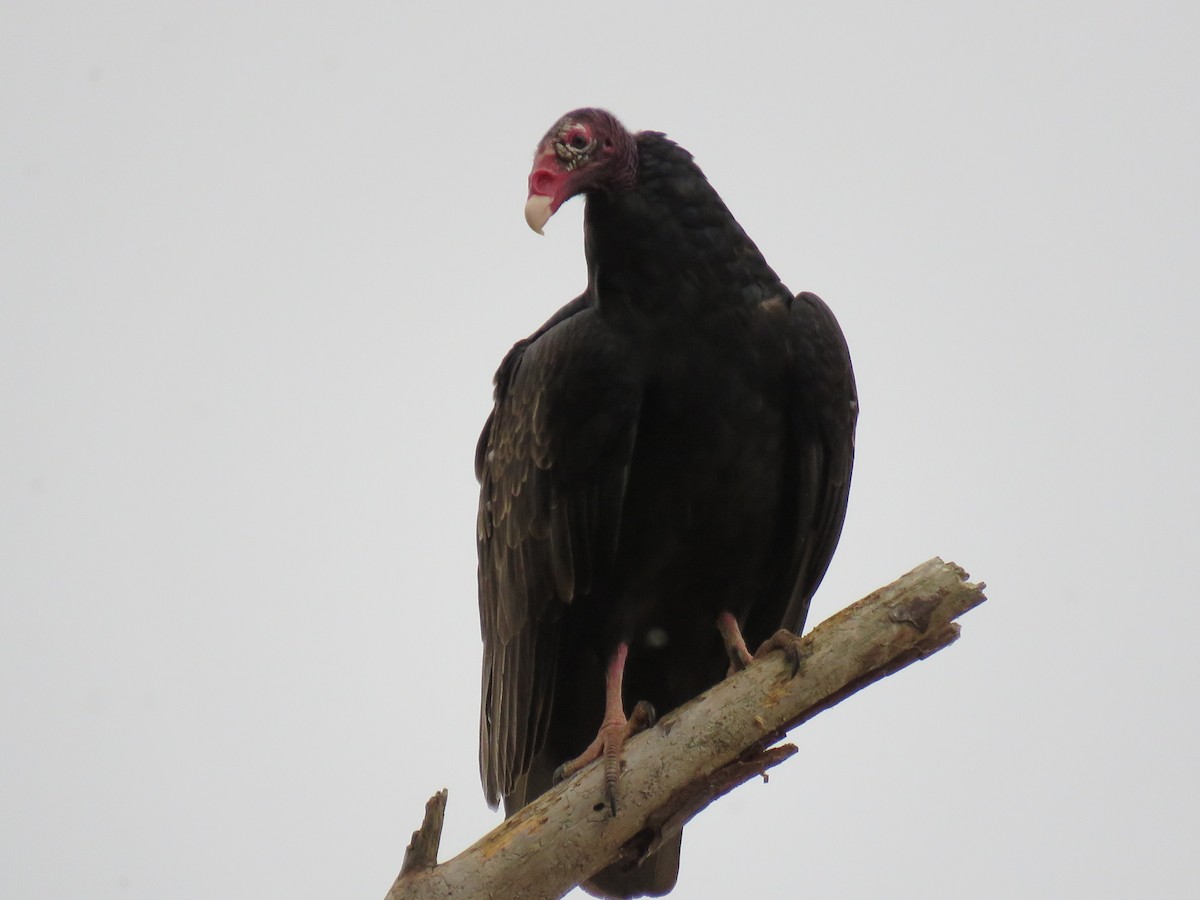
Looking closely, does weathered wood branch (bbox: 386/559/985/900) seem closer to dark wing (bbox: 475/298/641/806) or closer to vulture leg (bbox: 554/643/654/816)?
vulture leg (bbox: 554/643/654/816)

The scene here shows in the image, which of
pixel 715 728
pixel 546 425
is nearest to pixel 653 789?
pixel 715 728

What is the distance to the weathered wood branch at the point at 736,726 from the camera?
350 centimetres

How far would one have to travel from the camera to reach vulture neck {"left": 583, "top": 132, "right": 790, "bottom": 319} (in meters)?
4.16

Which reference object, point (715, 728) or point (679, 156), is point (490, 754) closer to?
point (715, 728)

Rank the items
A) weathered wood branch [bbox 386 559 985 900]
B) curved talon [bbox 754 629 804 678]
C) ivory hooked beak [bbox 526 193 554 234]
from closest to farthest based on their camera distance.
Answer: weathered wood branch [bbox 386 559 985 900], curved talon [bbox 754 629 804 678], ivory hooked beak [bbox 526 193 554 234]

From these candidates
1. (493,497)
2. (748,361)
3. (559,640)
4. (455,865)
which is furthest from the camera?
(493,497)

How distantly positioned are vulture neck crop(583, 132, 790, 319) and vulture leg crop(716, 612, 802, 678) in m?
1.03

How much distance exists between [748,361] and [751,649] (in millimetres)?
1156

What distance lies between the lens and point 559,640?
4414 millimetres

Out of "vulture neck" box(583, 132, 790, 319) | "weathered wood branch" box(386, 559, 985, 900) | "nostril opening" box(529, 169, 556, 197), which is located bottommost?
"weathered wood branch" box(386, 559, 985, 900)

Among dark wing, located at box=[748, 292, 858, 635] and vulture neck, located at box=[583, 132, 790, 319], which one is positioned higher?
vulture neck, located at box=[583, 132, 790, 319]

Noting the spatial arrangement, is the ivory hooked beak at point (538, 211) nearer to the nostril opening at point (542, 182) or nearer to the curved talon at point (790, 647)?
the nostril opening at point (542, 182)

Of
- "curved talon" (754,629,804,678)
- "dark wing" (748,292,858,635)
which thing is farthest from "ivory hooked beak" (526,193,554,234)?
"curved talon" (754,629,804,678)

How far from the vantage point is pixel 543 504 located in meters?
4.30
